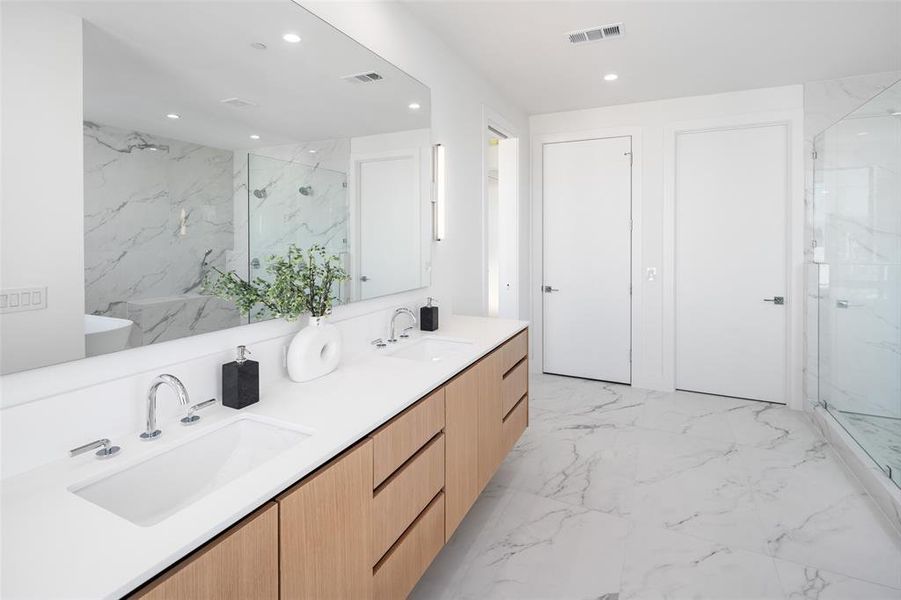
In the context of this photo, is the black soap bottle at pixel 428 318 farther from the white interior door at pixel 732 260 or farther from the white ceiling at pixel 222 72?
the white interior door at pixel 732 260

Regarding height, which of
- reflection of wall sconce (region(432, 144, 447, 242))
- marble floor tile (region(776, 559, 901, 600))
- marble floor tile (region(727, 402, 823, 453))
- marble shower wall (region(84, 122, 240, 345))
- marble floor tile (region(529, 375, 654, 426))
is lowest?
marble floor tile (region(776, 559, 901, 600))

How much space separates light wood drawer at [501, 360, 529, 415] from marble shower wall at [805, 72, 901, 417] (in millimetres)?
1823

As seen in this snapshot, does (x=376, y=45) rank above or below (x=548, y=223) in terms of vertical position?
above

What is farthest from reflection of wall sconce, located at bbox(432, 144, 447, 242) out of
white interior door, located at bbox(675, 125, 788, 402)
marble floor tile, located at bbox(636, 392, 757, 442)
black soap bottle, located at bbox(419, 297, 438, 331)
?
white interior door, located at bbox(675, 125, 788, 402)

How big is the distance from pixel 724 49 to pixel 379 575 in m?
3.46

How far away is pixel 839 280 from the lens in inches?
118

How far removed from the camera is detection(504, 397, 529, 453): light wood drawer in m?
2.46

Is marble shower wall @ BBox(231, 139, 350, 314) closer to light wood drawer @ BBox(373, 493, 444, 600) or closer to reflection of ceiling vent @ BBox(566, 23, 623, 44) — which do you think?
light wood drawer @ BBox(373, 493, 444, 600)

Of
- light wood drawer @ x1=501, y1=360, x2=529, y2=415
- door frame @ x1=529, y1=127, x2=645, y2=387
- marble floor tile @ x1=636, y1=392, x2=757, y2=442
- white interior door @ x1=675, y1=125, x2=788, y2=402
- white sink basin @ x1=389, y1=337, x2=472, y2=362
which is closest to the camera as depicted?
white sink basin @ x1=389, y1=337, x2=472, y2=362

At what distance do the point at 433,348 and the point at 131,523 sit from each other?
1.66 m

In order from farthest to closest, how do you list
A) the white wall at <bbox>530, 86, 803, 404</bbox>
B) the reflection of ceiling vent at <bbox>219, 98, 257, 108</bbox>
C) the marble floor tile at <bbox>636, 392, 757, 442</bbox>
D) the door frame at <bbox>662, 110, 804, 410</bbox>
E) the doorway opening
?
the doorway opening
the white wall at <bbox>530, 86, 803, 404</bbox>
the door frame at <bbox>662, 110, 804, 410</bbox>
the marble floor tile at <bbox>636, 392, 757, 442</bbox>
the reflection of ceiling vent at <bbox>219, 98, 257, 108</bbox>

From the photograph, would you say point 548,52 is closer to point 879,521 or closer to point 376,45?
point 376,45

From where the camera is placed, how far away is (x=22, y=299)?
3.34 feet

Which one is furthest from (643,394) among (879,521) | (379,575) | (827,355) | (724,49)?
(379,575)
